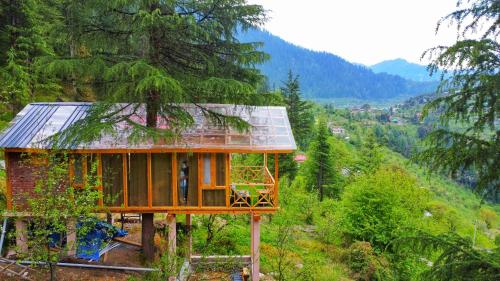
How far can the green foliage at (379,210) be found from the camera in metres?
20.4

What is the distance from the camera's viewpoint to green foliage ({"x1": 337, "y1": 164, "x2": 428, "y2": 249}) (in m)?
20.4

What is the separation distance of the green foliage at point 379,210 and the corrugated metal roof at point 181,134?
8833mm

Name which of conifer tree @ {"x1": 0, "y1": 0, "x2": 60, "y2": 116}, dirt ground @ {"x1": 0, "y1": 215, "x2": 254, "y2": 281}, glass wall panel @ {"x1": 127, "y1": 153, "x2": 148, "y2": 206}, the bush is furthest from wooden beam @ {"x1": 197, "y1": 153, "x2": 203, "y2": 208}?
conifer tree @ {"x1": 0, "y1": 0, "x2": 60, "y2": 116}

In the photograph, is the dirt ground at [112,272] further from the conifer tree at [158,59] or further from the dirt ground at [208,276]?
the conifer tree at [158,59]

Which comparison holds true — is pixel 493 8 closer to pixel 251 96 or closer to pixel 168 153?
pixel 251 96

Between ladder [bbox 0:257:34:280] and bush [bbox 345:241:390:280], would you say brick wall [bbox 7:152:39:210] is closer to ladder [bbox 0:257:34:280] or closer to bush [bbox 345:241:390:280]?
ladder [bbox 0:257:34:280]

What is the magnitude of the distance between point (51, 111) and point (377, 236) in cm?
1614

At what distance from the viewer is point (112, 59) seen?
1198cm

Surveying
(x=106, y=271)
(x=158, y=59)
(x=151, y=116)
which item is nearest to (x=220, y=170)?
(x=151, y=116)

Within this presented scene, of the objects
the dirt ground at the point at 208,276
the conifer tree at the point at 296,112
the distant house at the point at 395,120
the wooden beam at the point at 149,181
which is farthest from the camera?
the distant house at the point at 395,120

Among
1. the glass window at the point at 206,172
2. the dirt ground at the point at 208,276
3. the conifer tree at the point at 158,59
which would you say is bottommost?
the dirt ground at the point at 208,276

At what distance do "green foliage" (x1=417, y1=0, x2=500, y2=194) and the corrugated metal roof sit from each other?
6.17 metres

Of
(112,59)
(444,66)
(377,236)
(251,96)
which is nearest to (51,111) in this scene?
(112,59)

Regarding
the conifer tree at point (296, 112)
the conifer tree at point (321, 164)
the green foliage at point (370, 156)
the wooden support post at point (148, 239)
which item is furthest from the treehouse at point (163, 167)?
the conifer tree at point (296, 112)
